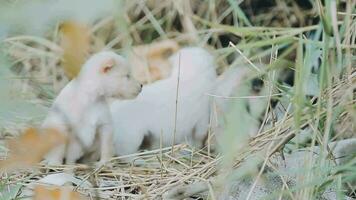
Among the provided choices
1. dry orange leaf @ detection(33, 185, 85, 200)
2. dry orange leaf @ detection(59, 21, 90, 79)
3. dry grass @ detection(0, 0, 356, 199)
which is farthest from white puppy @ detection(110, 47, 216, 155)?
dry orange leaf @ detection(59, 21, 90, 79)

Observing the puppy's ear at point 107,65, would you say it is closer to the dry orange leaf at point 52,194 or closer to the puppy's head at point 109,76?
the puppy's head at point 109,76

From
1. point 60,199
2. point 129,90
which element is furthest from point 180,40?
point 60,199

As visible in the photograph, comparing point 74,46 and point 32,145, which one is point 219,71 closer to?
point 32,145

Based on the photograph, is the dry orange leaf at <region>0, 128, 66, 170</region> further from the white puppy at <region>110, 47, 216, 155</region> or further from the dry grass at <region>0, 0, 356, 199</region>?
the white puppy at <region>110, 47, 216, 155</region>

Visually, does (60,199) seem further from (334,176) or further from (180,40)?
(180,40)

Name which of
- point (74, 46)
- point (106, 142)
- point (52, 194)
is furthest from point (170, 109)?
point (74, 46)

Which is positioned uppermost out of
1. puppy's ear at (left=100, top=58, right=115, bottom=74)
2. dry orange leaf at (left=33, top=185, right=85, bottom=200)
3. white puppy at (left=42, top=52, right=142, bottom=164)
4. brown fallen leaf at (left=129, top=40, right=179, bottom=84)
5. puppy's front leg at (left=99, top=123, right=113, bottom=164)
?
brown fallen leaf at (left=129, top=40, right=179, bottom=84)
